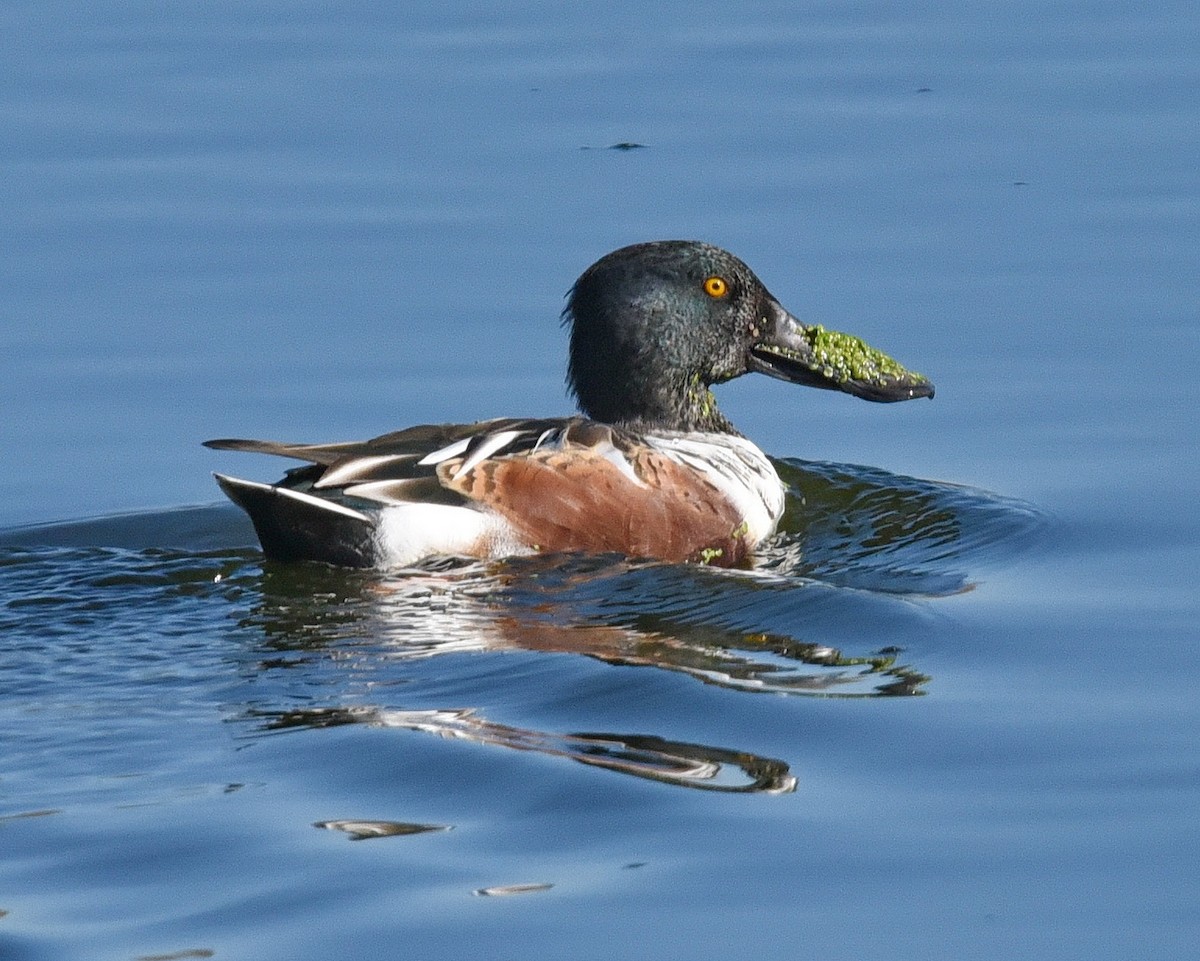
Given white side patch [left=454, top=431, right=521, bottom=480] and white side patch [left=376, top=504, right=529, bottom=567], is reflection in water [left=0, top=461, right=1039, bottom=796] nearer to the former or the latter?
white side patch [left=376, top=504, right=529, bottom=567]

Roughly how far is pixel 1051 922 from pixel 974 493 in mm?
4433

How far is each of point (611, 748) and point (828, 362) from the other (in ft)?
13.3

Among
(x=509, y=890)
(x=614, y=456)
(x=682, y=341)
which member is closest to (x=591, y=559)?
(x=614, y=456)

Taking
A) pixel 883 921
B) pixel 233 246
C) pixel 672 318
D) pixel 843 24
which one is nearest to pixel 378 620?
pixel 672 318

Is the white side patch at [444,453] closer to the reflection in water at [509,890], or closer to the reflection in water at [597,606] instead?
the reflection in water at [597,606]

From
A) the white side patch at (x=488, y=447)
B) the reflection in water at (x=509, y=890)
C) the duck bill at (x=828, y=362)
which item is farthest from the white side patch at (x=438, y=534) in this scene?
the reflection in water at (x=509, y=890)

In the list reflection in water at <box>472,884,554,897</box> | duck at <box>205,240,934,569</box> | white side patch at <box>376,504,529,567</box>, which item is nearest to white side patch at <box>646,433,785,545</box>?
duck at <box>205,240,934,569</box>

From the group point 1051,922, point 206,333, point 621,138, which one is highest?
point 621,138

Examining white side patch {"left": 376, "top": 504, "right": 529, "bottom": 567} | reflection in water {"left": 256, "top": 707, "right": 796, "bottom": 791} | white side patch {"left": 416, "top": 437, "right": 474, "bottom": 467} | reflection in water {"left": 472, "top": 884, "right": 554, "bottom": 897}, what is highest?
white side patch {"left": 416, "top": 437, "right": 474, "bottom": 467}

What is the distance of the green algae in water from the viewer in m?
10.2

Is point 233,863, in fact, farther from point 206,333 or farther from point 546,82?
point 546,82

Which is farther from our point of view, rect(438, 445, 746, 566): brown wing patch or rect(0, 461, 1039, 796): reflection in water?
rect(438, 445, 746, 566): brown wing patch

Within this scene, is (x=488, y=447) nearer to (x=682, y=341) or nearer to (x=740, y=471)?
(x=740, y=471)

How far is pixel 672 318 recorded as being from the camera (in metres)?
9.98
